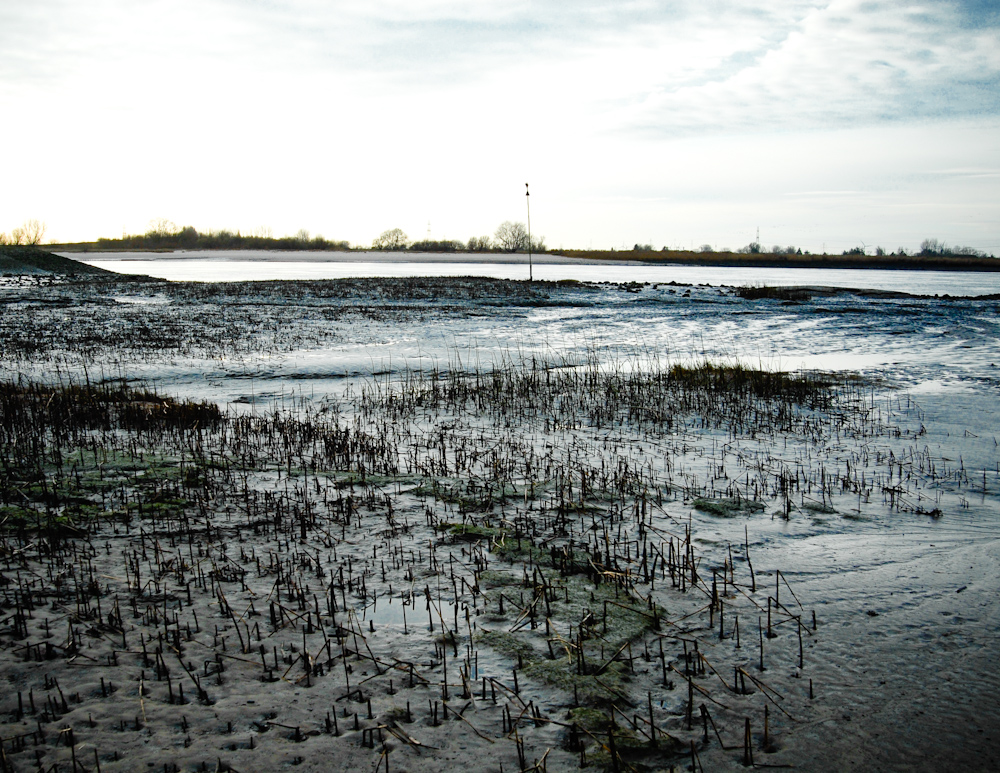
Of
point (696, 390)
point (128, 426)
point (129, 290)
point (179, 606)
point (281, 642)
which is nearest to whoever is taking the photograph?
point (281, 642)

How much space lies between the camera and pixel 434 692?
12.2ft

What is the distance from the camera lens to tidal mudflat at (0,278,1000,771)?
341 cm

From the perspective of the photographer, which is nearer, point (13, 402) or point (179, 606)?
point (179, 606)

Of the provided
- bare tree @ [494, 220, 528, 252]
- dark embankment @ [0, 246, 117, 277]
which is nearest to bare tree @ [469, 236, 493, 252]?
bare tree @ [494, 220, 528, 252]

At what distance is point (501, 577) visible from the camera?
5.10 meters

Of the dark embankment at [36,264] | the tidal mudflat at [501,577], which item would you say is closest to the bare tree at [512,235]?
the dark embankment at [36,264]

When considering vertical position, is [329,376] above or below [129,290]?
below

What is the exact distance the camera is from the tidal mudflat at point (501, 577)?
3.41 meters

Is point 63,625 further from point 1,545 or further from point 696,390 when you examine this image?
point 696,390

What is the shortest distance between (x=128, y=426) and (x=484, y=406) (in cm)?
527

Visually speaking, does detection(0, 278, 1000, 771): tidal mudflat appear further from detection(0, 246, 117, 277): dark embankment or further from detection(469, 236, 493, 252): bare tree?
detection(469, 236, 493, 252): bare tree

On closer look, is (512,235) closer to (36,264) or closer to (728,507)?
(36,264)

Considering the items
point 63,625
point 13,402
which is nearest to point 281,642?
point 63,625

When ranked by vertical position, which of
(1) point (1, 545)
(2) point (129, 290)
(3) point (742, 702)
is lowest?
(3) point (742, 702)
